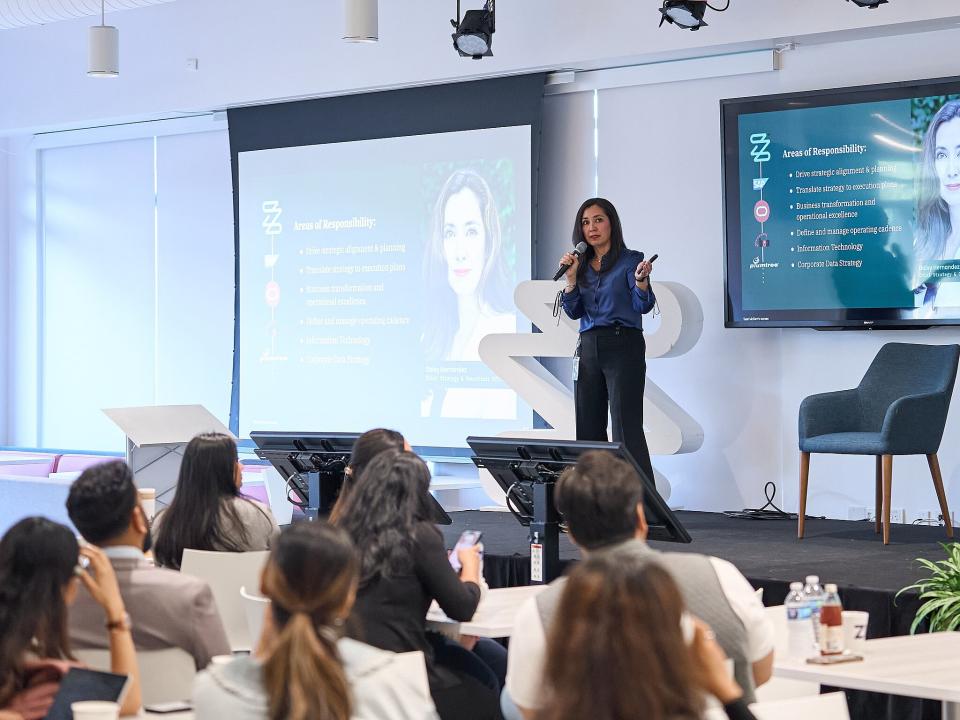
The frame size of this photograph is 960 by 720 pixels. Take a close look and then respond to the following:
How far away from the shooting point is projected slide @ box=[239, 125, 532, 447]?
317 inches

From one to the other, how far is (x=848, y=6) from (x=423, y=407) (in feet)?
11.9

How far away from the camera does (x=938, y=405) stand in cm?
584

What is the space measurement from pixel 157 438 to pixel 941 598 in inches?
156

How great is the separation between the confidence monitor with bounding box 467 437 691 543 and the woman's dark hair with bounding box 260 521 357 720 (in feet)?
8.09

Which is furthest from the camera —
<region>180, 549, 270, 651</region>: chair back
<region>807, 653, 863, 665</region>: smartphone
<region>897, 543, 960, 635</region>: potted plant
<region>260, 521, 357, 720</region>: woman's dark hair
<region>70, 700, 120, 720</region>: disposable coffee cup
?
<region>897, 543, 960, 635</region>: potted plant

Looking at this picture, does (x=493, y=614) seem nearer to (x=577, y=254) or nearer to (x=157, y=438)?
(x=577, y=254)

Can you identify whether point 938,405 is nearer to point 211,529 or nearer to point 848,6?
point 848,6

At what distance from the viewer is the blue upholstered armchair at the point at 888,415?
5727 millimetres

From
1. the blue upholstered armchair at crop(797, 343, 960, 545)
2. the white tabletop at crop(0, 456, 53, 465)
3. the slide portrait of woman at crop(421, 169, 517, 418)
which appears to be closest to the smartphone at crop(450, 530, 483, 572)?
the blue upholstered armchair at crop(797, 343, 960, 545)

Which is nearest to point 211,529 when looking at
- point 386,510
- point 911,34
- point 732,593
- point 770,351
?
point 386,510

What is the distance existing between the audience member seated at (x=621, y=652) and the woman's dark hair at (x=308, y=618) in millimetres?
377

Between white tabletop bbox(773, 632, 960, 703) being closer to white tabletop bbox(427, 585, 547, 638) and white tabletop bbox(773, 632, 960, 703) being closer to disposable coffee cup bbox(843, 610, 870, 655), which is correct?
disposable coffee cup bbox(843, 610, 870, 655)

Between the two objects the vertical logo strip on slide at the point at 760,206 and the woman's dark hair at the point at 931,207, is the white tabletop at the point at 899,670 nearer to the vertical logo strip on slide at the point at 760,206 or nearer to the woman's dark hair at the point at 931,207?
the woman's dark hair at the point at 931,207

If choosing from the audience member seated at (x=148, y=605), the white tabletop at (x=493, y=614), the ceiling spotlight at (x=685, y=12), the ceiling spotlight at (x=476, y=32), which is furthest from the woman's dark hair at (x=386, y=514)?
the ceiling spotlight at (x=476, y=32)
